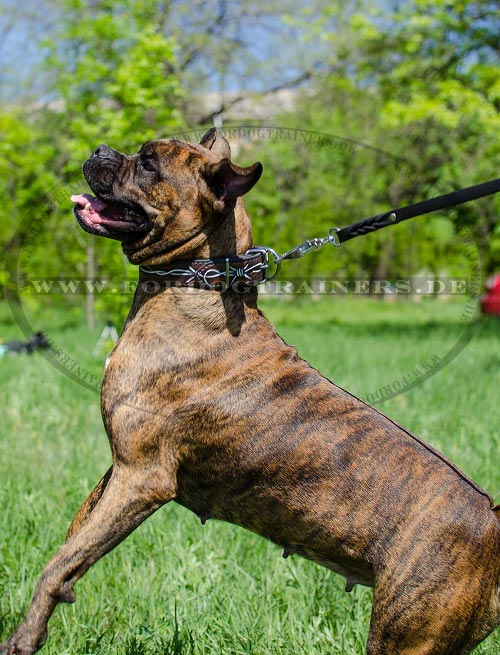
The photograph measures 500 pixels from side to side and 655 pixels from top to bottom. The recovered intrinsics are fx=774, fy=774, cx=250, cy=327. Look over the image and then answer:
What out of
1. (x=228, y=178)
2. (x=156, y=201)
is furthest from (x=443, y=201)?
(x=156, y=201)

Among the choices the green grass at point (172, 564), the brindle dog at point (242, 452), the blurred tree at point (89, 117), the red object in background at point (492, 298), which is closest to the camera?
the brindle dog at point (242, 452)

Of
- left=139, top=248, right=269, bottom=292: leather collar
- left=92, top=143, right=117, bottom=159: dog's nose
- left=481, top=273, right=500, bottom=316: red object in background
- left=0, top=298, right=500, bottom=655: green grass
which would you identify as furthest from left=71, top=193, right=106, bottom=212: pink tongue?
left=481, top=273, right=500, bottom=316: red object in background

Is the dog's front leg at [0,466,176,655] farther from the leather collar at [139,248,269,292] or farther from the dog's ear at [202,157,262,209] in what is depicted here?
the dog's ear at [202,157,262,209]

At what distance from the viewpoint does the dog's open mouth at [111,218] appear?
2.84 meters

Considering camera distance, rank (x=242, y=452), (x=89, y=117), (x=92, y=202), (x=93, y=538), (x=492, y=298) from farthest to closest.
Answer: (x=492, y=298) < (x=89, y=117) < (x=92, y=202) < (x=242, y=452) < (x=93, y=538)

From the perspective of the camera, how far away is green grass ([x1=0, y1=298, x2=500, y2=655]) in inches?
129

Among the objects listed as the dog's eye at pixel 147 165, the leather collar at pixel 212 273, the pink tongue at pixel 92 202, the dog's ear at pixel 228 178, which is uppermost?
the dog's eye at pixel 147 165

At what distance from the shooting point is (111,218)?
290cm

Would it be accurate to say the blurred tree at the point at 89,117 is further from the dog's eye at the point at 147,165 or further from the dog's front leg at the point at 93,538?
the dog's front leg at the point at 93,538

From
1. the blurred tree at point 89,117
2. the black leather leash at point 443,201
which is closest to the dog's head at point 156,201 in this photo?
the black leather leash at point 443,201

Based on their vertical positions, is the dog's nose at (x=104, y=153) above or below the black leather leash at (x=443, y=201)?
above

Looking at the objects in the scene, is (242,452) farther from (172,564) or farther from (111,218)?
(172,564)

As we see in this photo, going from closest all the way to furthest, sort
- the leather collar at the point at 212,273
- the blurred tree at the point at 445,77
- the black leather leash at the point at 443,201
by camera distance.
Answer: the leather collar at the point at 212,273, the black leather leash at the point at 443,201, the blurred tree at the point at 445,77

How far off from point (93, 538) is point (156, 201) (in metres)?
1.20
